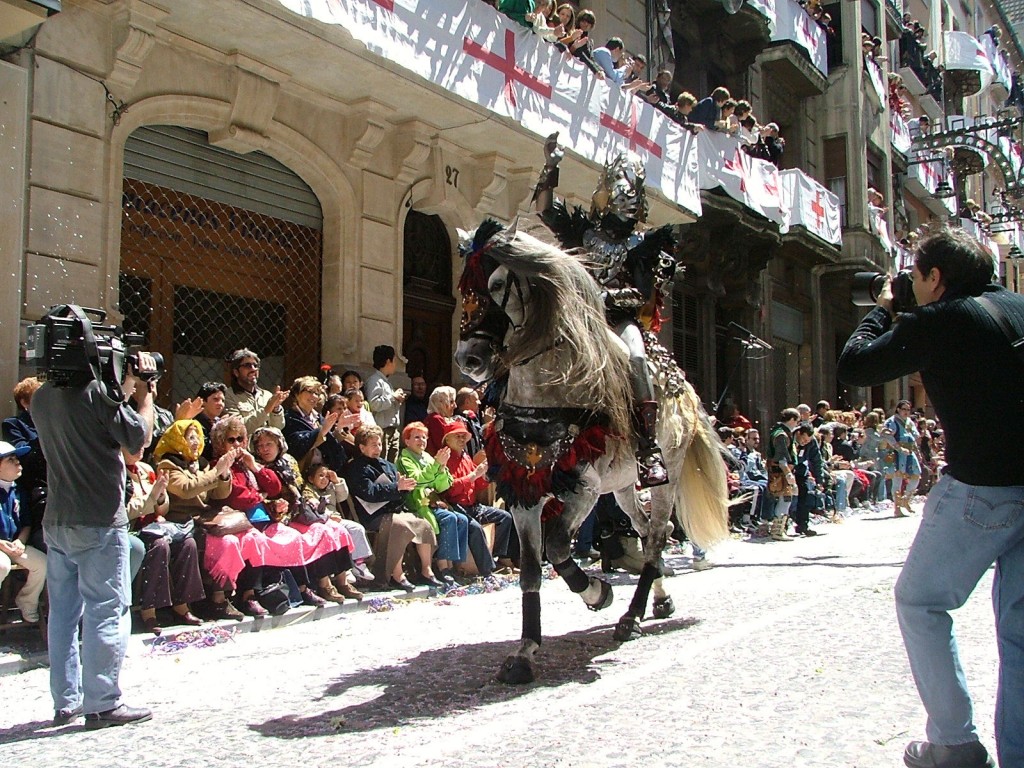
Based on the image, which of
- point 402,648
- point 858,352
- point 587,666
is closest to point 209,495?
point 402,648

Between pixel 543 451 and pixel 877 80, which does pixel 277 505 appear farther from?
pixel 877 80

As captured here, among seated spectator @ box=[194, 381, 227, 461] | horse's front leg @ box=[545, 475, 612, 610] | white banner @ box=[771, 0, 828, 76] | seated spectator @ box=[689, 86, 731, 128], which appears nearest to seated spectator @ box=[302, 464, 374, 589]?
seated spectator @ box=[194, 381, 227, 461]

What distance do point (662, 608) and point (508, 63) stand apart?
6.71 meters

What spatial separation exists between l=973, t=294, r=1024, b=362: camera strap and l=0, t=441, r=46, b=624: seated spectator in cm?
520

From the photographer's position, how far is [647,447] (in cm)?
571

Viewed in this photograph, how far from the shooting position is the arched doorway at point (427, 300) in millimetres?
12773

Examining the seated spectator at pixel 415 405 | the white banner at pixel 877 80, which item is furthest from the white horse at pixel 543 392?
the white banner at pixel 877 80

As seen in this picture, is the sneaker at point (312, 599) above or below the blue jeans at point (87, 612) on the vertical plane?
below

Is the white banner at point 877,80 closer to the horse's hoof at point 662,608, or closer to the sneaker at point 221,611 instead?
A: the horse's hoof at point 662,608

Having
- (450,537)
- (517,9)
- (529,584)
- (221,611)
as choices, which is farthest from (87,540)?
(517,9)

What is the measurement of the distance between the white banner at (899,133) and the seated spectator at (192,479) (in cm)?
2726

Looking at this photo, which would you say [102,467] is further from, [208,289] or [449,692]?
[208,289]

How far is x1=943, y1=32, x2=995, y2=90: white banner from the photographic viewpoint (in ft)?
117

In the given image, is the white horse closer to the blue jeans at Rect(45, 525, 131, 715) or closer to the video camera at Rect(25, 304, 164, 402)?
the video camera at Rect(25, 304, 164, 402)
